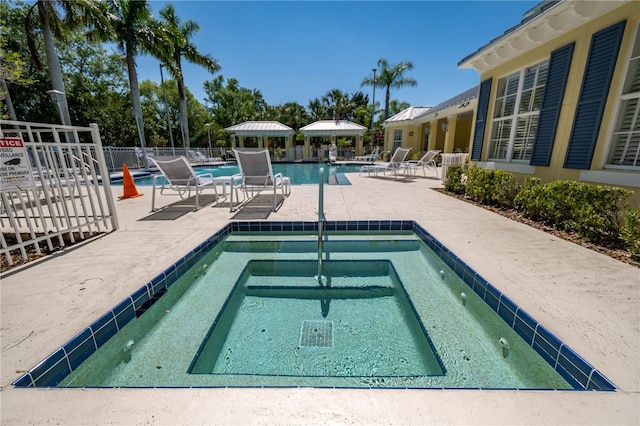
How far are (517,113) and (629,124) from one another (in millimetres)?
2278

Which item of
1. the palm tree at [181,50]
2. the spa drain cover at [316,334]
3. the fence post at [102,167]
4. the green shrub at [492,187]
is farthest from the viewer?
the palm tree at [181,50]

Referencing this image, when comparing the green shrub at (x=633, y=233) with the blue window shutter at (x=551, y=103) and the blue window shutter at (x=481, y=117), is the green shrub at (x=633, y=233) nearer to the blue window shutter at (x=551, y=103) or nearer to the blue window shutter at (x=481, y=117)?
the blue window shutter at (x=551, y=103)

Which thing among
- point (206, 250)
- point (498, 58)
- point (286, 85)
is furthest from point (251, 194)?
point (286, 85)

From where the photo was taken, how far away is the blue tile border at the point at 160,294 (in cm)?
142

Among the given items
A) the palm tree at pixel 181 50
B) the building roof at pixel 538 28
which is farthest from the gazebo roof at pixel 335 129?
the building roof at pixel 538 28

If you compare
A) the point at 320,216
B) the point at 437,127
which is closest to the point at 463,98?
the point at 437,127

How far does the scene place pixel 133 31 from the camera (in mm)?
12727

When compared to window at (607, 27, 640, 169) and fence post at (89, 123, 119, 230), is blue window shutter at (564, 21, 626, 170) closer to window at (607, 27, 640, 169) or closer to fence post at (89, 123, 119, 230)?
window at (607, 27, 640, 169)

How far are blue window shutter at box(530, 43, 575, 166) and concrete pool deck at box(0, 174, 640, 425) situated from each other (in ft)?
7.02

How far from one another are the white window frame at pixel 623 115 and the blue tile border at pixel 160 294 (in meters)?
3.21

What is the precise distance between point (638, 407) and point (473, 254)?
177 centimetres

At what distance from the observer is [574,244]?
123 inches

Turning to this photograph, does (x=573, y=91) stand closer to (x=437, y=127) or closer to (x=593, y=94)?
(x=593, y=94)

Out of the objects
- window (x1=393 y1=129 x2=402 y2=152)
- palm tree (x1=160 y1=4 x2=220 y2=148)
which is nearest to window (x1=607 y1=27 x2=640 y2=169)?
window (x1=393 y1=129 x2=402 y2=152)
